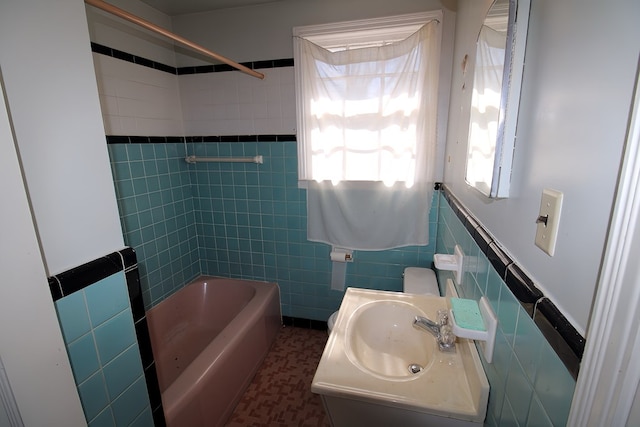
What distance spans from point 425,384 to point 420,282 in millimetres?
916

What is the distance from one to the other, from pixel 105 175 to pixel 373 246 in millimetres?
1651

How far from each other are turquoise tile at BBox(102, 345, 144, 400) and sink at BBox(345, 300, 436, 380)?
689 millimetres

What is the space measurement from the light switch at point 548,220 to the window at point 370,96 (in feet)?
4.50

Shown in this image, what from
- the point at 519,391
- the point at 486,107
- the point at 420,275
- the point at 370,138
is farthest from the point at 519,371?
the point at 370,138

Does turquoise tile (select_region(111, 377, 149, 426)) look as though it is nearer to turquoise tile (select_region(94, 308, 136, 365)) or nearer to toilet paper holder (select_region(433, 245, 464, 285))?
turquoise tile (select_region(94, 308, 136, 365))

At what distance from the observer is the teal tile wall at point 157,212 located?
1.83 meters

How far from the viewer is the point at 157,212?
207cm

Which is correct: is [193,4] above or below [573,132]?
above

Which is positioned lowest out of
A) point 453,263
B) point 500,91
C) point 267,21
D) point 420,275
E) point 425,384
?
point 420,275

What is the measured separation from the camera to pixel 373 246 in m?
2.06

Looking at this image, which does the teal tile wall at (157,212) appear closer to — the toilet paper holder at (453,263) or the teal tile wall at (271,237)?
the teal tile wall at (271,237)

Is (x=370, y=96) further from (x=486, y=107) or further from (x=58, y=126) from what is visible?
(x=58, y=126)

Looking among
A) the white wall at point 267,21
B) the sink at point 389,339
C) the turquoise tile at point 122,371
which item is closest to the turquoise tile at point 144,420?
the turquoise tile at point 122,371

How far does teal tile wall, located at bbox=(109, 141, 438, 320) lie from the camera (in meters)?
2.01
